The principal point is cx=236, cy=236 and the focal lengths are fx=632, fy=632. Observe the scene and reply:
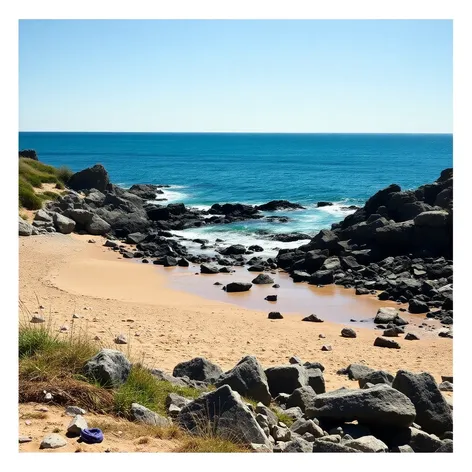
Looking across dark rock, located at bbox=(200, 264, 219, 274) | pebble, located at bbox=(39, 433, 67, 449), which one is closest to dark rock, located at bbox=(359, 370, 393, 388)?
pebble, located at bbox=(39, 433, 67, 449)

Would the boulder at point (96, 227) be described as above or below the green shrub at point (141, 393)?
above

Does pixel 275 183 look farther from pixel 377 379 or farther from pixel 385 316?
pixel 377 379

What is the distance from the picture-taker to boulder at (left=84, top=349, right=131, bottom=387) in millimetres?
8695


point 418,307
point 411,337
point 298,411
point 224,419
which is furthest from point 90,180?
point 224,419

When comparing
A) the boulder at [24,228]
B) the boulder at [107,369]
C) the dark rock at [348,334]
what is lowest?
the dark rock at [348,334]

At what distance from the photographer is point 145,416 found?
816 centimetres

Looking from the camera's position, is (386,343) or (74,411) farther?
(386,343)

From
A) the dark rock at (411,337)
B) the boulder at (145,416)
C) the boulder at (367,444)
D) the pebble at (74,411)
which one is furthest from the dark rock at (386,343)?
the pebble at (74,411)

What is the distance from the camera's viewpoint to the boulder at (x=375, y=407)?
903 cm

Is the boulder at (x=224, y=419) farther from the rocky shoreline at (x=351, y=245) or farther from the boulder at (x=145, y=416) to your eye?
the rocky shoreline at (x=351, y=245)

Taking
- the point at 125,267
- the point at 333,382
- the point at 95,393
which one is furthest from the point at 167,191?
the point at 95,393

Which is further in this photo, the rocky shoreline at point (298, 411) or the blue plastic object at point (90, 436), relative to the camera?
the rocky shoreline at point (298, 411)

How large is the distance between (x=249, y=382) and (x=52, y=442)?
425cm

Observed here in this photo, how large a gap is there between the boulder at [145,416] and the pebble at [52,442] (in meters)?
1.25
